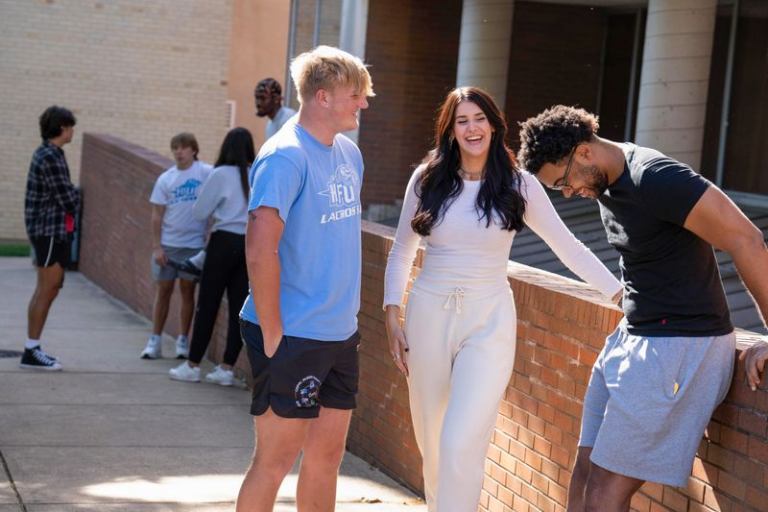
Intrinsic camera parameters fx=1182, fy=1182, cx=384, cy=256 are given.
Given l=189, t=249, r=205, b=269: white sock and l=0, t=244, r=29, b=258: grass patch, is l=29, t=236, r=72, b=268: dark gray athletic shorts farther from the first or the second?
l=0, t=244, r=29, b=258: grass patch

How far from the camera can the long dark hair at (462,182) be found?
14.6ft

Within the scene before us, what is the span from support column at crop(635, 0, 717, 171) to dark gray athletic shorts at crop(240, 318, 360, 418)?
777 centimetres

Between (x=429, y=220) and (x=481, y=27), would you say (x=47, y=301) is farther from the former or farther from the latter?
(x=481, y=27)

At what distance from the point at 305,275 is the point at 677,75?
7930 mm

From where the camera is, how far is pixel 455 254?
448 centimetres

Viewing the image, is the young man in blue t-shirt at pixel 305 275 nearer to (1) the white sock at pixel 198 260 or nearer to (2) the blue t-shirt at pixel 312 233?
(2) the blue t-shirt at pixel 312 233

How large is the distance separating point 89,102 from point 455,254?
18.2 metres

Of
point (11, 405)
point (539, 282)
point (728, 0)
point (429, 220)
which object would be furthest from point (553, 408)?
point (728, 0)

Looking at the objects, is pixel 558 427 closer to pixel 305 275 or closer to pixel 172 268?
pixel 305 275

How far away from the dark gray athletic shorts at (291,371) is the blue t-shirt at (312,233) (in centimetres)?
4

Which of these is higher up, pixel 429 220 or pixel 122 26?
pixel 122 26

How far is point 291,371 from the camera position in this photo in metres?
4.05

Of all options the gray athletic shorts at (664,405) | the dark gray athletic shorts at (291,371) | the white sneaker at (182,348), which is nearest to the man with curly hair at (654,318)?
the gray athletic shorts at (664,405)

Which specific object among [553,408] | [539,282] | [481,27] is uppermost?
[481,27]
